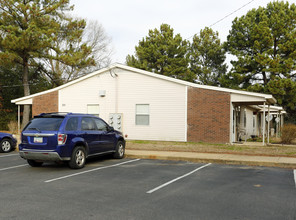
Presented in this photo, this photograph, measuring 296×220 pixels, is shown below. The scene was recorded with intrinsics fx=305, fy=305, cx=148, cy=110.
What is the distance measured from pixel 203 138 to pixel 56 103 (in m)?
11.3

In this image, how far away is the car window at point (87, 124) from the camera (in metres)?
10.4

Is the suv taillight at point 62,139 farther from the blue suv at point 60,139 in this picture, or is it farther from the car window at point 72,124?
the car window at point 72,124

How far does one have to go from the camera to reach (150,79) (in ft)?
64.7

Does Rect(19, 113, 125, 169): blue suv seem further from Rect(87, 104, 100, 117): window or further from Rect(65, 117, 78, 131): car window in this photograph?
Rect(87, 104, 100, 117): window

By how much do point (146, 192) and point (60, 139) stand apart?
3.62m

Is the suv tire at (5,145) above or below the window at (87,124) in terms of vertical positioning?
below

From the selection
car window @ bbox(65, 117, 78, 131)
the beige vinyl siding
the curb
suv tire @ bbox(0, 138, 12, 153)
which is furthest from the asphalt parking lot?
the beige vinyl siding

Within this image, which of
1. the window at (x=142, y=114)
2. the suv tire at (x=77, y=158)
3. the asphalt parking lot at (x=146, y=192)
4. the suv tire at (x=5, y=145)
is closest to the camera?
the asphalt parking lot at (x=146, y=192)

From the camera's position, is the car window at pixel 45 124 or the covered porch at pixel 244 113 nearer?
the car window at pixel 45 124

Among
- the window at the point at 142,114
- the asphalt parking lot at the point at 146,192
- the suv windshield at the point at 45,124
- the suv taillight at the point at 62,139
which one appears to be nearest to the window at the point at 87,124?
the suv windshield at the point at 45,124

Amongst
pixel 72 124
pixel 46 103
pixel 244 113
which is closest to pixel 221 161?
pixel 72 124

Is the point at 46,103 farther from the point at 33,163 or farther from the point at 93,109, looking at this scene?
the point at 33,163

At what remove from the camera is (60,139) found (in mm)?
9195

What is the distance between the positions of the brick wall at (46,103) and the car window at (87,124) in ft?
41.5
